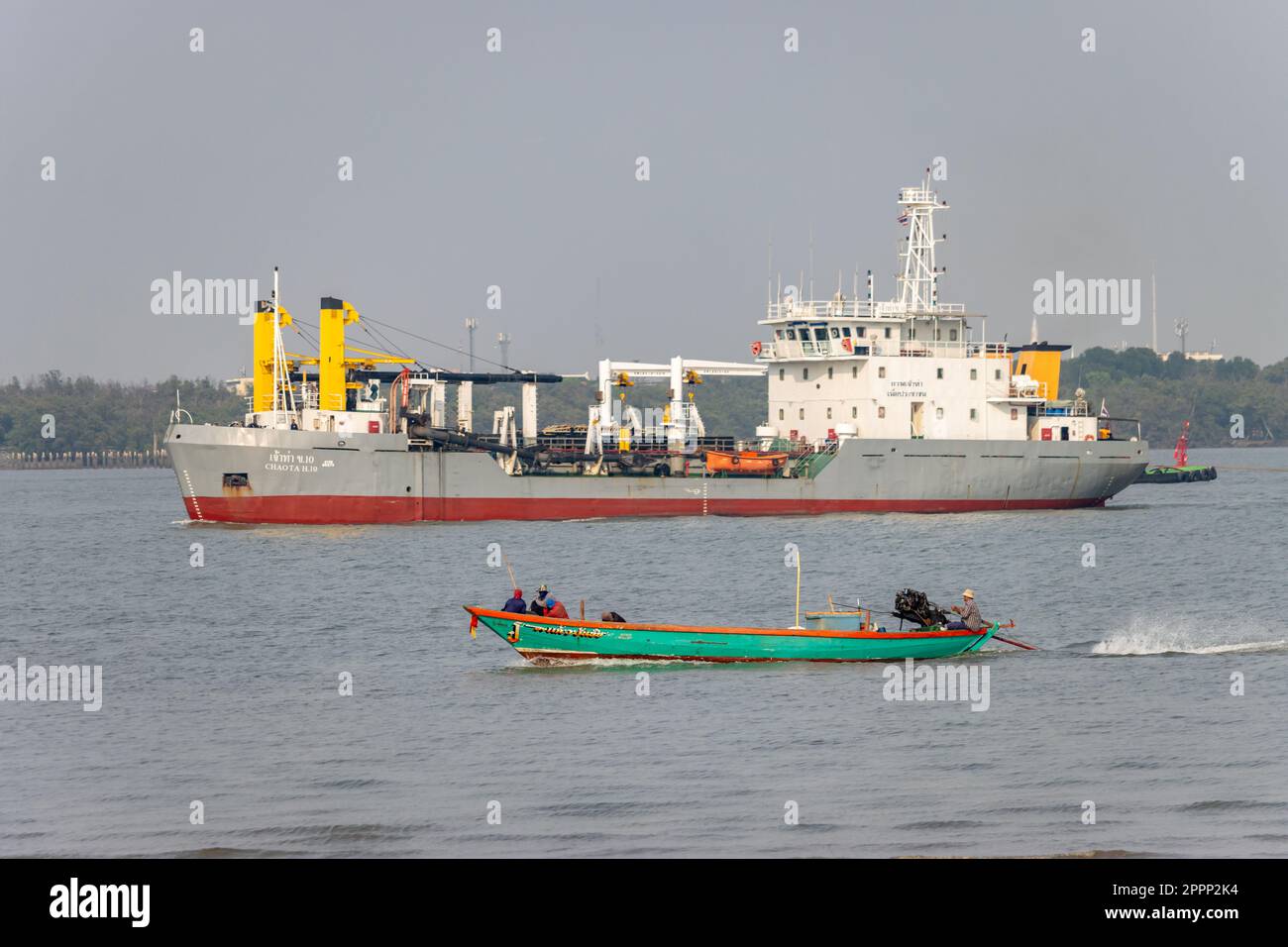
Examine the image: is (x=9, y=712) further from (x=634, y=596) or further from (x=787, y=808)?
(x=634, y=596)

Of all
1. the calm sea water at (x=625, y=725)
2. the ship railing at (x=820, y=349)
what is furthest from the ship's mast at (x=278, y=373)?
the ship railing at (x=820, y=349)

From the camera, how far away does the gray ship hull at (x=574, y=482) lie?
211 ft

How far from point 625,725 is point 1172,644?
1580 centimetres

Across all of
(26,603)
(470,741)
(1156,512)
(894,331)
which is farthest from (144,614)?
(1156,512)

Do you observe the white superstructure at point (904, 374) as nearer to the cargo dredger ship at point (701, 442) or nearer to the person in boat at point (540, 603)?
the cargo dredger ship at point (701, 442)

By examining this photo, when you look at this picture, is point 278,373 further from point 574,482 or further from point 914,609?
point 914,609

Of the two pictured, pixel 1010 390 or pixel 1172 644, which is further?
pixel 1010 390

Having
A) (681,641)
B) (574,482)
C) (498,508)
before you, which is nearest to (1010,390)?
(574,482)

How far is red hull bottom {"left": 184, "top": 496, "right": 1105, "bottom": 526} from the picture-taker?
65.1m

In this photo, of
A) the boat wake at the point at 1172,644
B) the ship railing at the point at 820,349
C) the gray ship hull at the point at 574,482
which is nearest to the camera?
the boat wake at the point at 1172,644

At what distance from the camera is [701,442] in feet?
250

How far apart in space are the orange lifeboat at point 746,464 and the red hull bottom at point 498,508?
143 centimetres

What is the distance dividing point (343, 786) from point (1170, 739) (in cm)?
1328

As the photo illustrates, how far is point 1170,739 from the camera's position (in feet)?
84.3
